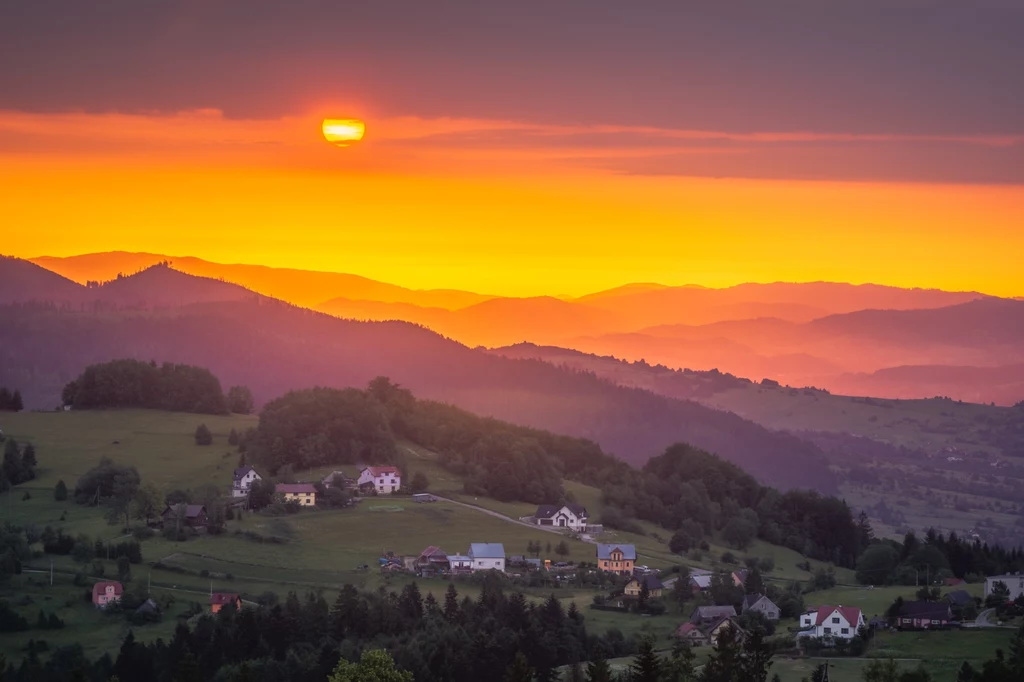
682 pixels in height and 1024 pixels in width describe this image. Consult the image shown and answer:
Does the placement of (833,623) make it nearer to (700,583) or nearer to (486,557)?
(700,583)

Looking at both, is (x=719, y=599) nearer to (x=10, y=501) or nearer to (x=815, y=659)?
(x=815, y=659)

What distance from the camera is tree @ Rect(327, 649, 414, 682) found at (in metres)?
53.9

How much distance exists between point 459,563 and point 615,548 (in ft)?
28.4

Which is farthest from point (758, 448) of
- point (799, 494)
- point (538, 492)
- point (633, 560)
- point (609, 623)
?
point (609, 623)

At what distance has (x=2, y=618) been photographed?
65.6 meters

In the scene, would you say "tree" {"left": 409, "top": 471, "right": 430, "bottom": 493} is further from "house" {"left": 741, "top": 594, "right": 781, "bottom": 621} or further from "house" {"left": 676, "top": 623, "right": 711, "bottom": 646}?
"house" {"left": 676, "top": 623, "right": 711, "bottom": 646}

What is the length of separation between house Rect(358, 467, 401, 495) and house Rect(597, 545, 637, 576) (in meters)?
18.9

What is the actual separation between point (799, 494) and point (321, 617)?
51.2 metres

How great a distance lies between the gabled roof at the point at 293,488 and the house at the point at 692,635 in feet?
100

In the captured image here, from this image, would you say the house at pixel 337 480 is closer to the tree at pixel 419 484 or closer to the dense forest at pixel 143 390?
the tree at pixel 419 484

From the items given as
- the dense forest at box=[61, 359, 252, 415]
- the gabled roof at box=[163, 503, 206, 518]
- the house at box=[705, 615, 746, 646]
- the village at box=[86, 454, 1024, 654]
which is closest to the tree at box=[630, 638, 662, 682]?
the village at box=[86, 454, 1024, 654]

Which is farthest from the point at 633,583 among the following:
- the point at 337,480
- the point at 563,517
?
the point at 337,480

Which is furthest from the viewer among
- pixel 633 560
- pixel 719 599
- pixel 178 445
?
pixel 178 445

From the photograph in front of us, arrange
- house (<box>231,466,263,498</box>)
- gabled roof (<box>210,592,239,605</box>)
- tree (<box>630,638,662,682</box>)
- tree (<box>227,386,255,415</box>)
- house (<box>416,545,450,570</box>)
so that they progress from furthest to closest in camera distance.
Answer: tree (<box>227,386,255,415</box>) < house (<box>231,466,263,498</box>) < house (<box>416,545,450,570</box>) < gabled roof (<box>210,592,239,605</box>) < tree (<box>630,638,662,682</box>)
